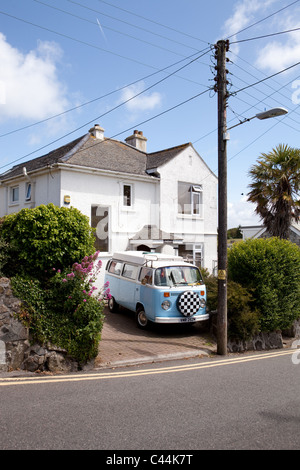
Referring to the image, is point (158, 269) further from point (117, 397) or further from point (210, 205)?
point (210, 205)

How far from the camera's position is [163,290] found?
34.3ft

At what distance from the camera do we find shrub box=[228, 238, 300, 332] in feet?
38.1

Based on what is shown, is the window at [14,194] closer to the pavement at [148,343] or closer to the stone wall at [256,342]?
the pavement at [148,343]

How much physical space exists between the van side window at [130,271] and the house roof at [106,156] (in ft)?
18.5

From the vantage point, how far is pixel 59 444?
4227 millimetres

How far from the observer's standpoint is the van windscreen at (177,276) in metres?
10.7

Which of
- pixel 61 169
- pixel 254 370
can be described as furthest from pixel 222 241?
pixel 61 169

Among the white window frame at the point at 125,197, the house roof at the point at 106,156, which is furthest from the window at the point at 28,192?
the white window frame at the point at 125,197

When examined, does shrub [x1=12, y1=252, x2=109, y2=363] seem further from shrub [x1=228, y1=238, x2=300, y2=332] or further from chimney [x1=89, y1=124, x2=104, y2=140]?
chimney [x1=89, y1=124, x2=104, y2=140]

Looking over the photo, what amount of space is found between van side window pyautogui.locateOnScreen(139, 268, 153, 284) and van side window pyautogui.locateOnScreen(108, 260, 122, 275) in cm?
187

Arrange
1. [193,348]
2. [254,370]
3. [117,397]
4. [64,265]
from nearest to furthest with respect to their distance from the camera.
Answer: [117,397] → [254,370] → [64,265] → [193,348]

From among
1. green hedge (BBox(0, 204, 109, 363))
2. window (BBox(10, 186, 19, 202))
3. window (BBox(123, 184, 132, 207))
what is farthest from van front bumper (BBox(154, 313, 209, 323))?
window (BBox(10, 186, 19, 202))
